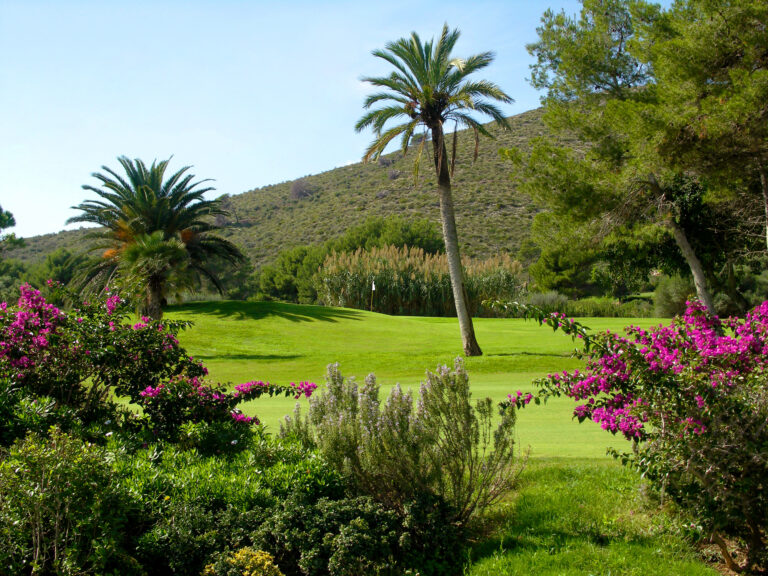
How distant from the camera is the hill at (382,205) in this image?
201 feet

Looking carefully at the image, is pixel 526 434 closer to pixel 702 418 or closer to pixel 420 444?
pixel 420 444

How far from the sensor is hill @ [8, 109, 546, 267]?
61281mm

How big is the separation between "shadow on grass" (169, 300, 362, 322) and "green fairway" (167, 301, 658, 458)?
0.05 m

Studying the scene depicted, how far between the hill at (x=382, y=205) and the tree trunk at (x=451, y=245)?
37561 millimetres

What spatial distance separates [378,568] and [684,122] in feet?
50.6

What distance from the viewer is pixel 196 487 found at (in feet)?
14.4

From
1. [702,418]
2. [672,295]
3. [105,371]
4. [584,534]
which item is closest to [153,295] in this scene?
[105,371]

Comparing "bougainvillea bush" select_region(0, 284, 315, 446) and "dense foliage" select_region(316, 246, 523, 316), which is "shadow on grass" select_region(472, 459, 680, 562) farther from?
"dense foliage" select_region(316, 246, 523, 316)

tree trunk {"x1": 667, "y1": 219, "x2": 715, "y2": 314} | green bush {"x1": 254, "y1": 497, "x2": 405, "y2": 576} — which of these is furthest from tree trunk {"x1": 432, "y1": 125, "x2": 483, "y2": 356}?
green bush {"x1": 254, "y1": 497, "x2": 405, "y2": 576}

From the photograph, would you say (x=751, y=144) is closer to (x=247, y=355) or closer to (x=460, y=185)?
(x=247, y=355)

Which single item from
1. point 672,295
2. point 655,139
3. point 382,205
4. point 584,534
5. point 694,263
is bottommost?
point 584,534

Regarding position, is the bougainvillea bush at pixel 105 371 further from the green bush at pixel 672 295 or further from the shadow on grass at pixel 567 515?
the green bush at pixel 672 295

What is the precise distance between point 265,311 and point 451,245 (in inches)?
478

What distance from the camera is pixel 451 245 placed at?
59.5 feet
